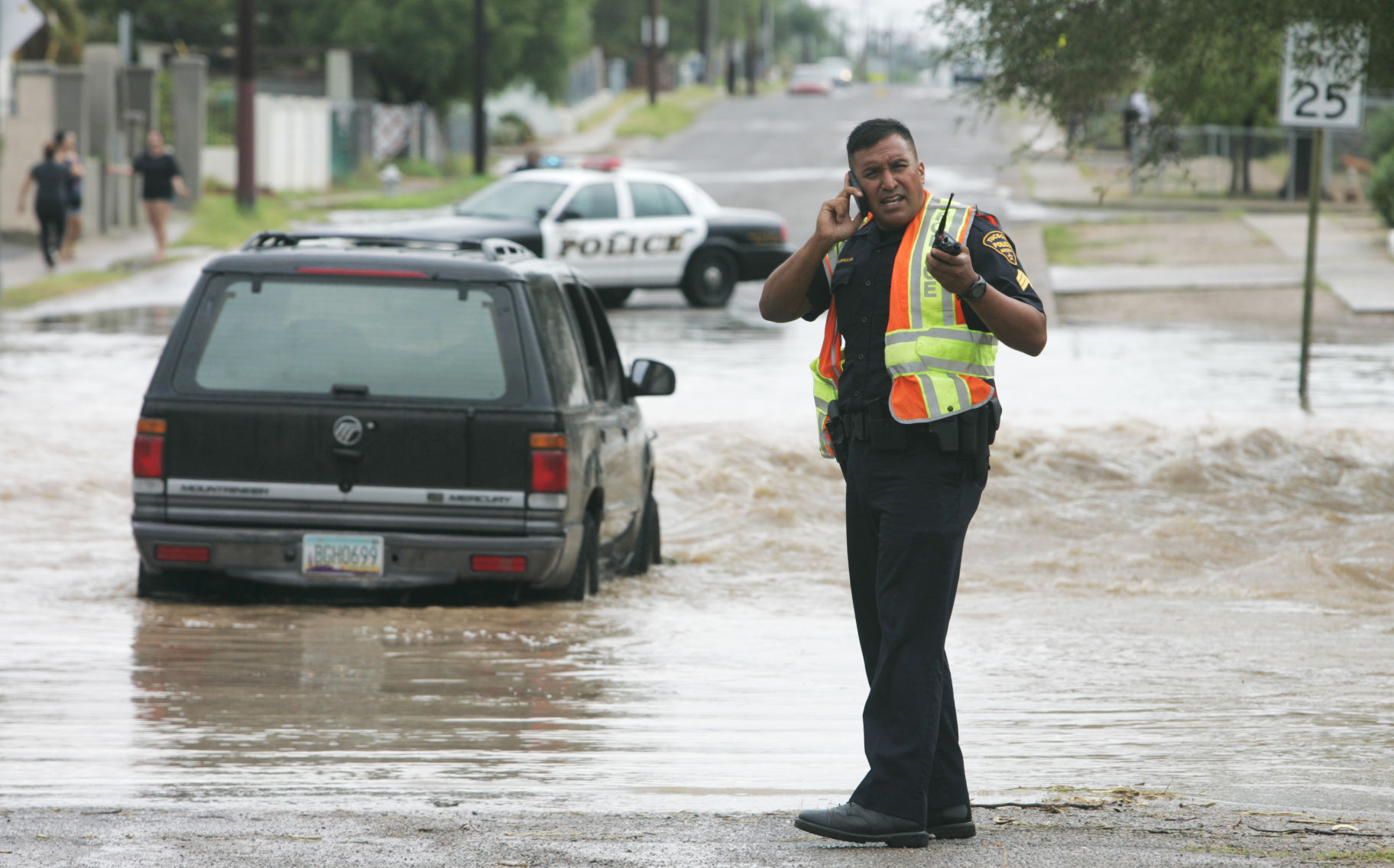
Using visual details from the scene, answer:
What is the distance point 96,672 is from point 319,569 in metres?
1.02

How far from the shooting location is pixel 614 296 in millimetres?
23875

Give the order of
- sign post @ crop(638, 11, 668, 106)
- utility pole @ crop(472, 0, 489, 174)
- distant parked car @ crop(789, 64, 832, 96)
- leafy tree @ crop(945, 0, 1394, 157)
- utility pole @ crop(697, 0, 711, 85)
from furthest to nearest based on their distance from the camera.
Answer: utility pole @ crop(697, 0, 711, 85) → distant parked car @ crop(789, 64, 832, 96) → sign post @ crop(638, 11, 668, 106) → utility pole @ crop(472, 0, 489, 174) → leafy tree @ crop(945, 0, 1394, 157)

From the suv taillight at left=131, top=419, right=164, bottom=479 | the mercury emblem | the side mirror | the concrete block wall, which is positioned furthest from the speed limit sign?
the concrete block wall

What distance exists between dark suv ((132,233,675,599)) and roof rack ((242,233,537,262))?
221 millimetres

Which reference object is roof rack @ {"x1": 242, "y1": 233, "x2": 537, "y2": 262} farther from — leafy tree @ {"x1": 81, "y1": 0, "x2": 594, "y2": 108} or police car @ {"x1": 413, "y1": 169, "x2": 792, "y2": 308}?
leafy tree @ {"x1": 81, "y1": 0, "x2": 594, "y2": 108}

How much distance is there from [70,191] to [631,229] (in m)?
7.64

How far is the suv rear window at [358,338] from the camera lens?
24.3 ft

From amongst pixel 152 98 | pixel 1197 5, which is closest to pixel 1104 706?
pixel 1197 5

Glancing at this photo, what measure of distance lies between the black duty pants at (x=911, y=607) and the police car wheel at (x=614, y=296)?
19280mm

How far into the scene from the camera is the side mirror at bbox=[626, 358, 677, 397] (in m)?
8.70

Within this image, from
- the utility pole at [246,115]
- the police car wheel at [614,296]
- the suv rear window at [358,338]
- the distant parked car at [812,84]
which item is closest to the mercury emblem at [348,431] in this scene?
the suv rear window at [358,338]

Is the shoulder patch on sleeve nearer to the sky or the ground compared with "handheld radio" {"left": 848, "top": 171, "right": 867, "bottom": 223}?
nearer to the ground

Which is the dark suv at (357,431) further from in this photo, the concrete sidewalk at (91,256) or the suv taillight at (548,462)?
the concrete sidewalk at (91,256)

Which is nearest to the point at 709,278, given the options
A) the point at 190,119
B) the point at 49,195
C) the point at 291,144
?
the point at 49,195
